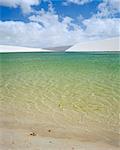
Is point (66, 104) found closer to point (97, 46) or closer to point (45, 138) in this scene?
point (45, 138)

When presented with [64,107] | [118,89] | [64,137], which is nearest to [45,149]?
[64,137]

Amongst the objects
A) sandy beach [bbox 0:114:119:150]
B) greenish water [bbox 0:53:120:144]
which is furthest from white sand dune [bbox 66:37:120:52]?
sandy beach [bbox 0:114:119:150]

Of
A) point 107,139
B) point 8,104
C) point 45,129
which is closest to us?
point 107,139

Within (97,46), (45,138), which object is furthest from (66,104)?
(97,46)

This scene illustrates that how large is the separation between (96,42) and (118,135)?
29.8 m

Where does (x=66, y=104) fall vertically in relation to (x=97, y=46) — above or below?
below

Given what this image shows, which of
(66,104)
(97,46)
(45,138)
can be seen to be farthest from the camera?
(97,46)

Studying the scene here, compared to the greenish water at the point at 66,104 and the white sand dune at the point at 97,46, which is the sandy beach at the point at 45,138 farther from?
the white sand dune at the point at 97,46

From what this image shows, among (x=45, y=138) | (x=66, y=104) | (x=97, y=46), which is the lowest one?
(x=45, y=138)

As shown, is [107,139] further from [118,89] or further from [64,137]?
[118,89]

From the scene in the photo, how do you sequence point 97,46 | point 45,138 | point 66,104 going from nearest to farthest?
point 45,138 < point 66,104 < point 97,46

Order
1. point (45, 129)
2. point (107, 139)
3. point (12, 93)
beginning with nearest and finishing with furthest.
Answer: point (107, 139) → point (45, 129) → point (12, 93)

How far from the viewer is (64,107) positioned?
334 cm

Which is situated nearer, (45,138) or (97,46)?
(45,138)
